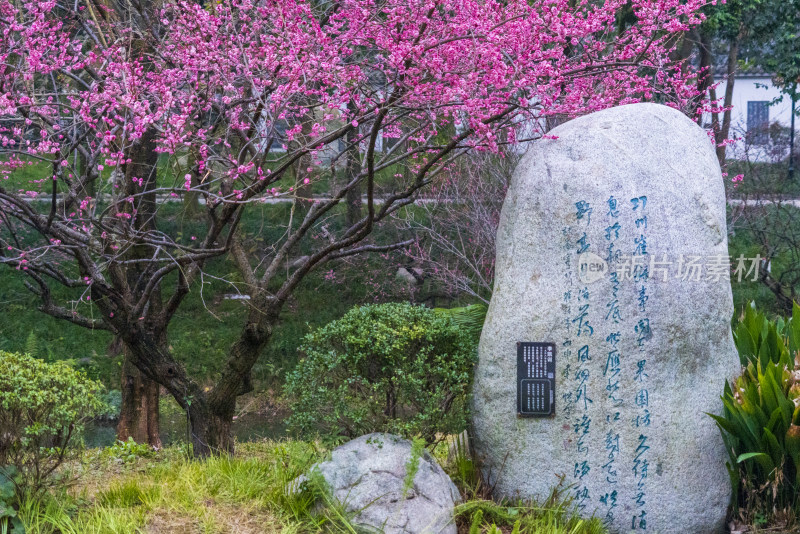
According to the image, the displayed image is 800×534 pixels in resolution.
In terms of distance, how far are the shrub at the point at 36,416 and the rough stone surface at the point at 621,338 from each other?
259 centimetres

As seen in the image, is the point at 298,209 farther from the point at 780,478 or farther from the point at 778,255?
the point at 780,478

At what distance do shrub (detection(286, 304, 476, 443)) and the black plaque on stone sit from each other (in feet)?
1.23

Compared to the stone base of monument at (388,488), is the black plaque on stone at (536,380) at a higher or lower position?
higher

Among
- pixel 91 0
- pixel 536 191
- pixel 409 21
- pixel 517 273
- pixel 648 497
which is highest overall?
pixel 91 0

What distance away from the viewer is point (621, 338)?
4.99m

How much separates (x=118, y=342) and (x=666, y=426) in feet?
32.5

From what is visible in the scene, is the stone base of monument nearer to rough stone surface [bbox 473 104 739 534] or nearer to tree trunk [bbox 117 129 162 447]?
rough stone surface [bbox 473 104 739 534]

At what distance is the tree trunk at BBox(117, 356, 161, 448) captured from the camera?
25.4ft

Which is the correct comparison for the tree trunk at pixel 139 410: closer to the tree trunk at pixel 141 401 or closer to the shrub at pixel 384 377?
the tree trunk at pixel 141 401

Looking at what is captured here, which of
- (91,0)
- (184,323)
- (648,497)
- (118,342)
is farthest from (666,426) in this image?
(184,323)

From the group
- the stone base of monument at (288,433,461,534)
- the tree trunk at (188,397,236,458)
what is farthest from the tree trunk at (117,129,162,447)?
the stone base of monument at (288,433,461,534)

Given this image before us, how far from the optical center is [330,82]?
18.3ft

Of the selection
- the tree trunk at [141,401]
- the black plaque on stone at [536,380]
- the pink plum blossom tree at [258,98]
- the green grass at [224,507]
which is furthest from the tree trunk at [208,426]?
the black plaque on stone at [536,380]

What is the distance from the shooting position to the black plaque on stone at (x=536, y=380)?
5023mm
